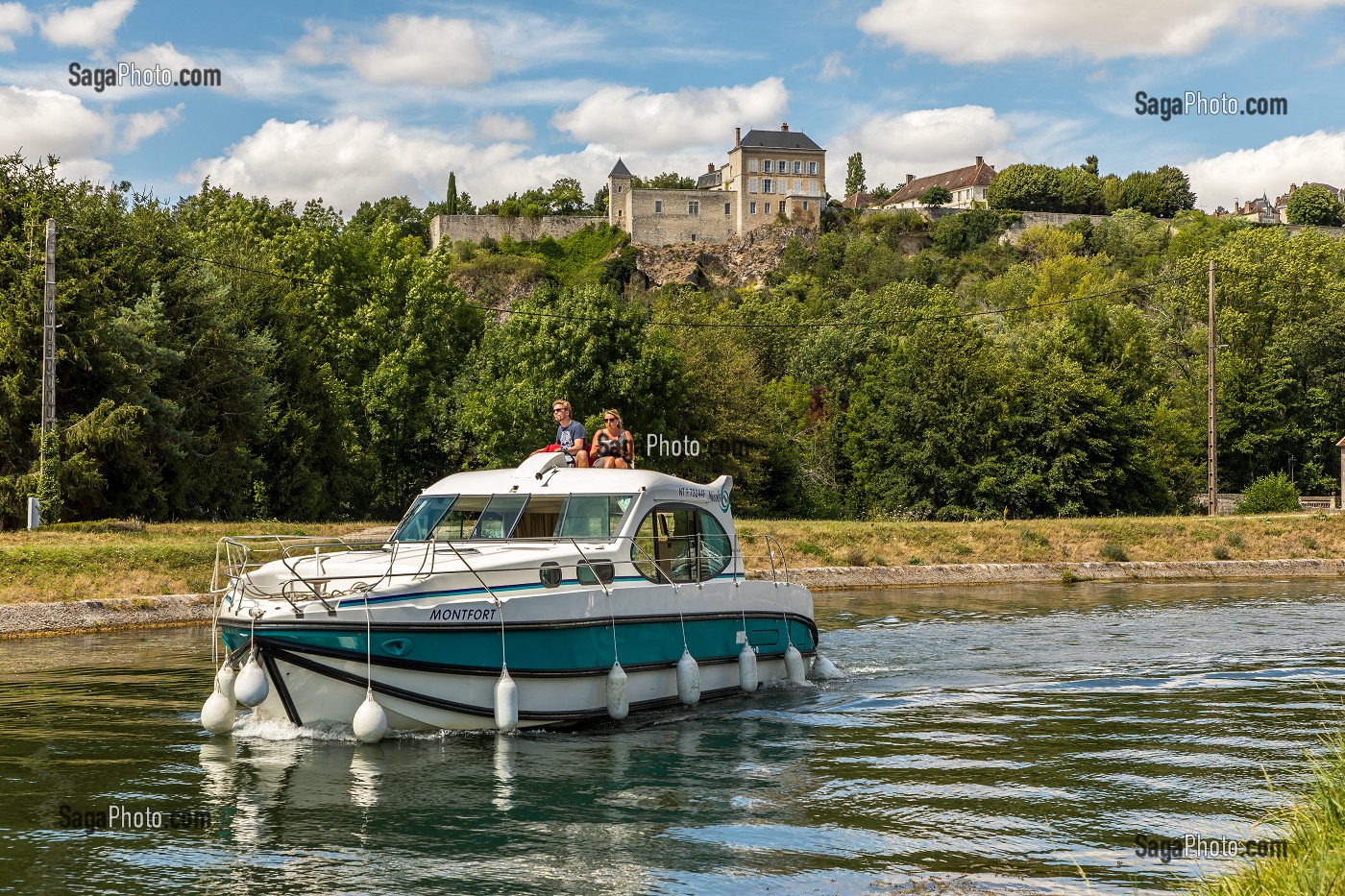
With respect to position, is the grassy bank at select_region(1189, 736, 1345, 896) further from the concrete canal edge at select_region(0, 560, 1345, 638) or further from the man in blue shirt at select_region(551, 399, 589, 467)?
the concrete canal edge at select_region(0, 560, 1345, 638)

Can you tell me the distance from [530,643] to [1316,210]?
645 feet

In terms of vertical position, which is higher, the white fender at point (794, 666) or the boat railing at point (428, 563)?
the boat railing at point (428, 563)

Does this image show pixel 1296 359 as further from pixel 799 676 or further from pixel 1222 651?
pixel 799 676

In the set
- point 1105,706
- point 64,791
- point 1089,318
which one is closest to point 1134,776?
point 1105,706

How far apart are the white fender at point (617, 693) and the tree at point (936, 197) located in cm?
18033

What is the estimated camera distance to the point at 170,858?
9.53 metres

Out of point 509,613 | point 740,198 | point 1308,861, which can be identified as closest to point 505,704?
point 509,613

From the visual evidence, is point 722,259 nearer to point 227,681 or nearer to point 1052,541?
point 1052,541

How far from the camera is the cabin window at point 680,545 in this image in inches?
610

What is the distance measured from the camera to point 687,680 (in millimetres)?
15164

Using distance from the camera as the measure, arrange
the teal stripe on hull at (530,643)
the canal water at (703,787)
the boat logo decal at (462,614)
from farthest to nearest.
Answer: the boat logo decal at (462,614), the teal stripe on hull at (530,643), the canal water at (703,787)

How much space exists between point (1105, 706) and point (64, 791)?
39.6 ft

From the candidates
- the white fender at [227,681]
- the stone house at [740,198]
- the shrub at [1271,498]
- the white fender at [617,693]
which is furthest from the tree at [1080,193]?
the white fender at [227,681]

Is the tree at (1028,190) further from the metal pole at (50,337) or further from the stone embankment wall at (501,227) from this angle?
the metal pole at (50,337)
